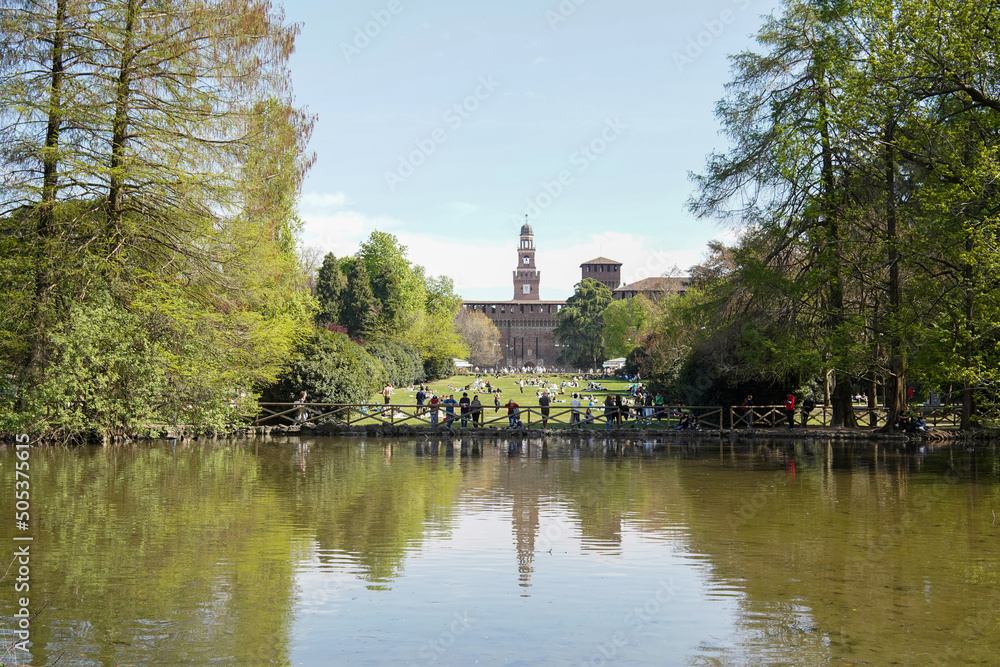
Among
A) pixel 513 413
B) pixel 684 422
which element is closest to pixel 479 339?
pixel 513 413

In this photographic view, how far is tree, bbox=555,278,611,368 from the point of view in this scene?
323ft

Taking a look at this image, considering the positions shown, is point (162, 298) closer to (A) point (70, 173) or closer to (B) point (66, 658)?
(A) point (70, 173)

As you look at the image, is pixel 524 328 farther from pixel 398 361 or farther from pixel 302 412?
pixel 302 412

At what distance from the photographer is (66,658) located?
5.79 metres

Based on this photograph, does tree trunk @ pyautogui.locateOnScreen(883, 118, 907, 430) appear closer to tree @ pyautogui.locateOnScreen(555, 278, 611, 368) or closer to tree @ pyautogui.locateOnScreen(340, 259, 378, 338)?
tree @ pyautogui.locateOnScreen(340, 259, 378, 338)

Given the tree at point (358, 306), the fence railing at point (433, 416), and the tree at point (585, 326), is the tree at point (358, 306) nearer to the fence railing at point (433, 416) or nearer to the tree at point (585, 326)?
the fence railing at point (433, 416)

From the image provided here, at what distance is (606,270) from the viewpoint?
132625mm

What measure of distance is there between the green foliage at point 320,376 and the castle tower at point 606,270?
343 ft

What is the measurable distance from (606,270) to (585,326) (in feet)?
117

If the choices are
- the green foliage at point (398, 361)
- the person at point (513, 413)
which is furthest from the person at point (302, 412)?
the green foliage at point (398, 361)

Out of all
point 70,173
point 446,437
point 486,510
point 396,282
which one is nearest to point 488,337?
point 396,282

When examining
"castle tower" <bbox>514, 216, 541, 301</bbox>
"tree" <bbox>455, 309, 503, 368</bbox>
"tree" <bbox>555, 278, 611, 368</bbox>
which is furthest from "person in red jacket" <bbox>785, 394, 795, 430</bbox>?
"castle tower" <bbox>514, 216, 541, 301</bbox>

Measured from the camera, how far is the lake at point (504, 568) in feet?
20.5

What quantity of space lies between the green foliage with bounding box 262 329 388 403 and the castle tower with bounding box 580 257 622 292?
4117 inches
